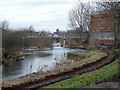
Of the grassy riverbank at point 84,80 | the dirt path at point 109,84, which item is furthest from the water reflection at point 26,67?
the dirt path at point 109,84

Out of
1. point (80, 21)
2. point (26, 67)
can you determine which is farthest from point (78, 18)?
point (26, 67)

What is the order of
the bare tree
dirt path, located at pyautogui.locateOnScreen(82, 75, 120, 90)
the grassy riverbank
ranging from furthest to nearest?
the bare tree
the grassy riverbank
dirt path, located at pyautogui.locateOnScreen(82, 75, 120, 90)

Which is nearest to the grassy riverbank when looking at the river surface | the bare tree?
the river surface

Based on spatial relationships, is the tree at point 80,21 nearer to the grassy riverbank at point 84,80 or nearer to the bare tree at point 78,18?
the bare tree at point 78,18

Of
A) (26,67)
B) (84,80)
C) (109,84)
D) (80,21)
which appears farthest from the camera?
(80,21)

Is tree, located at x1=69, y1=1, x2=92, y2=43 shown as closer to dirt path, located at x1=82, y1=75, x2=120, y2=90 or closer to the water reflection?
the water reflection

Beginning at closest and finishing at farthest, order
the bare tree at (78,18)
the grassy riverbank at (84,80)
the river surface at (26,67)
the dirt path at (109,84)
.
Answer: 1. the dirt path at (109,84)
2. the grassy riverbank at (84,80)
3. the river surface at (26,67)
4. the bare tree at (78,18)

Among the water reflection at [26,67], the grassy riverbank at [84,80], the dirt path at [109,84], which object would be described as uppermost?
the dirt path at [109,84]

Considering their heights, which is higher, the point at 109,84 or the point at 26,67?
the point at 109,84

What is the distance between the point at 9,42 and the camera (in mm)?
49219

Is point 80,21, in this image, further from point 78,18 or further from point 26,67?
point 26,67

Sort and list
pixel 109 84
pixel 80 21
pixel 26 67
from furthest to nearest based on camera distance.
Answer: pixel 80 21, pixel 26 67, pixel 109 84

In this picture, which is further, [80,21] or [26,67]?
[80,21]

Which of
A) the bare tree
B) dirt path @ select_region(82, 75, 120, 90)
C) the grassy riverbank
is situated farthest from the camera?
the bare tree
